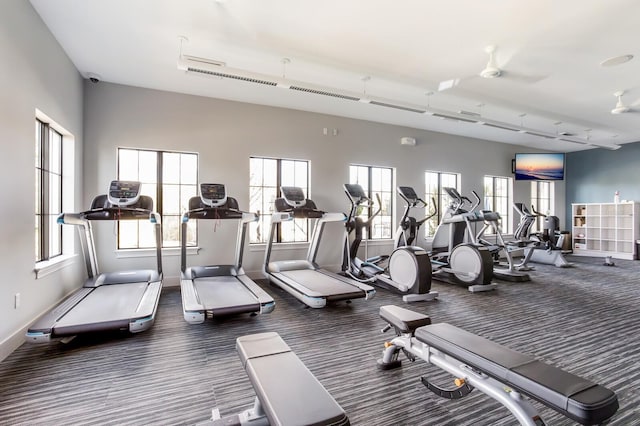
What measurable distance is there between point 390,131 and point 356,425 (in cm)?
Result: 660

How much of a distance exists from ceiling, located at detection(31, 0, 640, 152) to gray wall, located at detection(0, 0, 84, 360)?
37 cm

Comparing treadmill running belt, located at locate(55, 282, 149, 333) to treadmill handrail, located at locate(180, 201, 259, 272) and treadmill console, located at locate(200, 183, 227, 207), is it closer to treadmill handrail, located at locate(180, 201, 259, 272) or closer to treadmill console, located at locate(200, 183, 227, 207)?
treadmill handrail, located at locate(180, 201, 259, 272)

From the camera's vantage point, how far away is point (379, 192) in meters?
7.71

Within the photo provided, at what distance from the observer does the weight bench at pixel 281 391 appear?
130 cm

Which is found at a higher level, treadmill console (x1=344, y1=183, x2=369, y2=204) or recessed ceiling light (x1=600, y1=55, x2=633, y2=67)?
recessed ceiling light (x1=600, y1=55, x2=633, y2=67)

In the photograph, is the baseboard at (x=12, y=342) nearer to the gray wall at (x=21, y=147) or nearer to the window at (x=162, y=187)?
the gray wall at (x=21, y=147)

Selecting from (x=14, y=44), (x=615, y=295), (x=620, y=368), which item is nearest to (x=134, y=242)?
(x=14, y=44)

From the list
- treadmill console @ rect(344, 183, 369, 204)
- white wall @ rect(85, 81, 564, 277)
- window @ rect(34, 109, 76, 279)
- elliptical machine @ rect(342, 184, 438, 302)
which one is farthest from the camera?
treadmill console @ rect(344, 183, 369, 204)

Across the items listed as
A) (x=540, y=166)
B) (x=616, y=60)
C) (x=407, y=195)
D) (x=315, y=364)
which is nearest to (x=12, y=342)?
(x=315, y=364)

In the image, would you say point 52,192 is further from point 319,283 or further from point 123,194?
point 319,283

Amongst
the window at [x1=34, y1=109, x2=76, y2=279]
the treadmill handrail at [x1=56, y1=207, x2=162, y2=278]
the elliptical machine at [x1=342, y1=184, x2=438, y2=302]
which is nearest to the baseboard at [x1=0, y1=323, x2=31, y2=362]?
the window at [x1=34, y1=109, x2=76, y2=279]

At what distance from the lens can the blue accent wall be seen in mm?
9352

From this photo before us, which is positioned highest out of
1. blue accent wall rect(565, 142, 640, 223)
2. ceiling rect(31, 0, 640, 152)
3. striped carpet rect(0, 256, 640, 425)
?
ceiling rect(31, 0, 640, 152)

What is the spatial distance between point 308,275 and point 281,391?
3.70m
